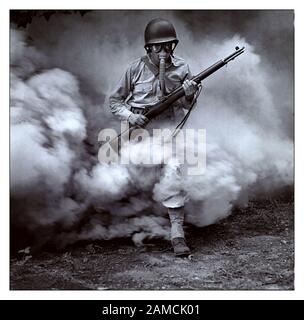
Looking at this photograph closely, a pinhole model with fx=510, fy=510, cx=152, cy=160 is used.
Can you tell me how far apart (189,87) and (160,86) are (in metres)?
0.30

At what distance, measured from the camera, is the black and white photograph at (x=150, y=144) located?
5199 mm

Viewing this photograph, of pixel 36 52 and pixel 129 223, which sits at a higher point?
pixel 36 52

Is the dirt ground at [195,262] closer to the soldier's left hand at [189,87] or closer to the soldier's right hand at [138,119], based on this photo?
the soldier's right hand at [138,119]

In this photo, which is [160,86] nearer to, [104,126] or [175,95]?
[175,95]

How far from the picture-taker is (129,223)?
529 cm

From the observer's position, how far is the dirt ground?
200 inches

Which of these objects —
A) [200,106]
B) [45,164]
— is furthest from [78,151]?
[200,106]

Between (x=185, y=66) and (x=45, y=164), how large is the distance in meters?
1.77

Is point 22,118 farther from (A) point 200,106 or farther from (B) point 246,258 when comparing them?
(B) point 246,258

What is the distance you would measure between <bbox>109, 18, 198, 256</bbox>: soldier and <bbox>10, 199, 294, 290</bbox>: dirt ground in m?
0.23
